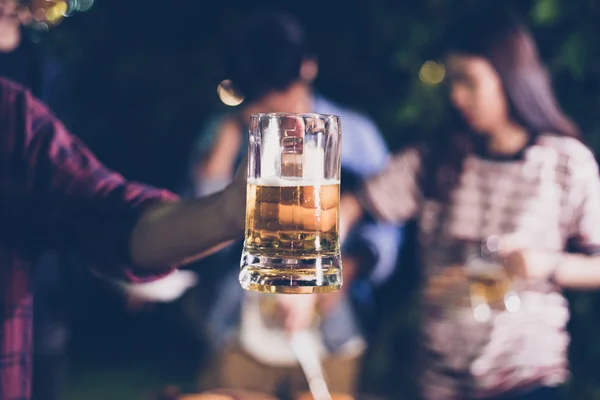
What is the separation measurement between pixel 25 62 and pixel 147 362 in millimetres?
4333

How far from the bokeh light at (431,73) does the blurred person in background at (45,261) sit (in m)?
1.84

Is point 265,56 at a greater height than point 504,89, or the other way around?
point 265,56

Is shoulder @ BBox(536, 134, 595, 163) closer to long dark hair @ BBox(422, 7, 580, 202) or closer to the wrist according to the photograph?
long dark hair @ BBox(422, 7, 580, 202)

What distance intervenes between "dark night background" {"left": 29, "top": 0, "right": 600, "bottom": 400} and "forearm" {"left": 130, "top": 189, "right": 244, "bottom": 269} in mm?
2306

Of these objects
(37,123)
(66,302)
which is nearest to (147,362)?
(66,302)

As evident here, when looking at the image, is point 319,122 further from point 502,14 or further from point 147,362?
point 147,362

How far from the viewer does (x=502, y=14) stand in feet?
8.99

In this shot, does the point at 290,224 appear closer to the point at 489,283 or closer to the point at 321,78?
the point at 489,283

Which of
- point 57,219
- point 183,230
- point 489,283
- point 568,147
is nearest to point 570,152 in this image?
point 568,147

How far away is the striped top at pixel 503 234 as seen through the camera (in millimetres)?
2457

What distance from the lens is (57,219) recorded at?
161cm

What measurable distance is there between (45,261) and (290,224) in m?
1.45

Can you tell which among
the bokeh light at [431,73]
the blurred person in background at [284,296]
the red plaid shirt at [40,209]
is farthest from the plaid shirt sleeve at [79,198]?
the bokeh light at [431,73]

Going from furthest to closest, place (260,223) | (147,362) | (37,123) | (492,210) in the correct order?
(147,362)
(492,210)
(37,123)
(260,223)
